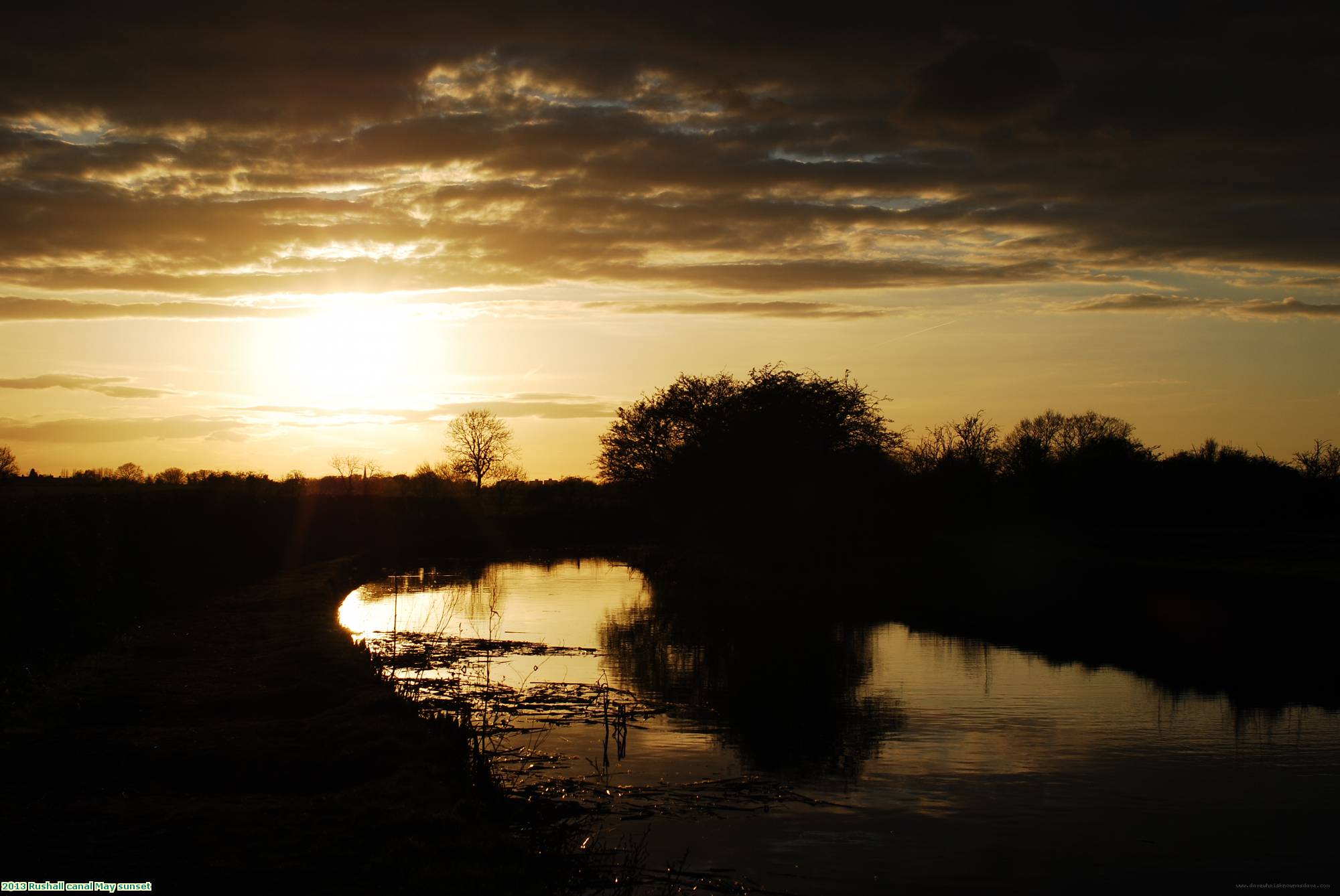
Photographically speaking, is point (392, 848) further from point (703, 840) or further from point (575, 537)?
point (575, 537)

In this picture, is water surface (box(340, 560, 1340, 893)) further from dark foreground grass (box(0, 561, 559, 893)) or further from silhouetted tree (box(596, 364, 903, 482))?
silhouetted tree (box(596, 364, 903, 482))

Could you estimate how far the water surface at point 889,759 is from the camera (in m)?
10.5

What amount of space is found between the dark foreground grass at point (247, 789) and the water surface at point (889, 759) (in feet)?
4.80

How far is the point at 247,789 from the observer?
1155 centimetres

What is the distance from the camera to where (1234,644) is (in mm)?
25172

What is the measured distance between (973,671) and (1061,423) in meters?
97.9

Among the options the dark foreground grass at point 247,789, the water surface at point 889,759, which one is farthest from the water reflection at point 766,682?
the dark foreground grass at point 247,789

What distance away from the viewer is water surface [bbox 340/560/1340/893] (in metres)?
10.5

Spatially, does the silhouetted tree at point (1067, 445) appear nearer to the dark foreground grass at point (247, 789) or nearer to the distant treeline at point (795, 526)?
the distant treeline at point (795, 526)

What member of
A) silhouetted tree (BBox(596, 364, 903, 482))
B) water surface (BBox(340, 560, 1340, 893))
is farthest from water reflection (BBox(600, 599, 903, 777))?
silhouetted tree (BBox(596, 364, 903, 482))

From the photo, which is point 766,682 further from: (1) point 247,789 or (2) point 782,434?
(2) point 782,434

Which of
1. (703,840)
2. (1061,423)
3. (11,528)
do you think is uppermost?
(1061,423)

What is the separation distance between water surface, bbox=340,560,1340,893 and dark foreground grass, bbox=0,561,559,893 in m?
1.46

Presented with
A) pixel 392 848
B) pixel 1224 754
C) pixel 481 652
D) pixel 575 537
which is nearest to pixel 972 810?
pixel 1224 754
